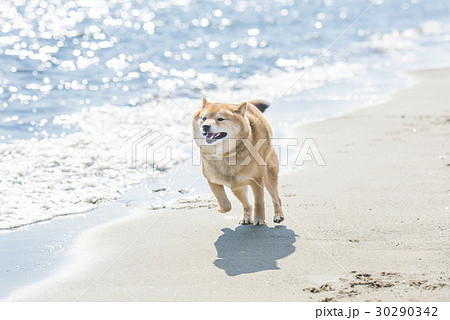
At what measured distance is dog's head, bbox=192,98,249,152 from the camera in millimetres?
4898

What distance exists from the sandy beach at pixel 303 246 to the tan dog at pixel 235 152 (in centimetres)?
25

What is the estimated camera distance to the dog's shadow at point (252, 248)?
4.32 metres

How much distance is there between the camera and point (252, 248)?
15.5 feet

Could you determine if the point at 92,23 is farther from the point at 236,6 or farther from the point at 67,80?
the point at 236,6

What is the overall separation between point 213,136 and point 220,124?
0.38 ft

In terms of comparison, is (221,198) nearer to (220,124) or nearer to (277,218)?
(277,218)

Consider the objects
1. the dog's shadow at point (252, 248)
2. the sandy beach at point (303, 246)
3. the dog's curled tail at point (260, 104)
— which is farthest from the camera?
the dog's curled tail at point (260, 104)

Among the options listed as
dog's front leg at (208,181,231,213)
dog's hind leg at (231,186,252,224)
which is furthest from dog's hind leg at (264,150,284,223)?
dog's front leg at (208,181,231,213)

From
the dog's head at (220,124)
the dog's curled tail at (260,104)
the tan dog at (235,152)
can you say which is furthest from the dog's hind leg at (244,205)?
the dog's curled tail at (260,104)
